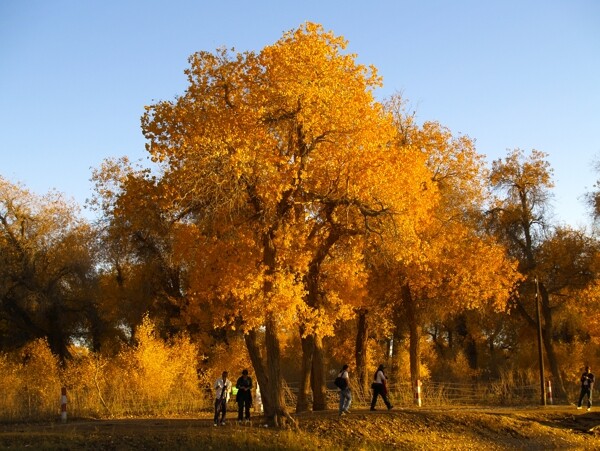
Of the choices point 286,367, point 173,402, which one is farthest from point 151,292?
point 286,367

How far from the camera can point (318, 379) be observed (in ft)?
94.3

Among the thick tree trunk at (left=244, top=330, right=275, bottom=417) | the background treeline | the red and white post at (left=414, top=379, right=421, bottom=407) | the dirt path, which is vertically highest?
the background treeline

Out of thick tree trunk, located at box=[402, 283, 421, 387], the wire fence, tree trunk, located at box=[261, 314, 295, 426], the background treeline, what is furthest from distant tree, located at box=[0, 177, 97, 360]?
tree trunk, located at box=[261, 314, 295, 426]

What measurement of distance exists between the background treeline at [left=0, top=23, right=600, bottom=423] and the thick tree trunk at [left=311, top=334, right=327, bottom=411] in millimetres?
68

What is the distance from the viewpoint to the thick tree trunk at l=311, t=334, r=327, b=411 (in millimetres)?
28312

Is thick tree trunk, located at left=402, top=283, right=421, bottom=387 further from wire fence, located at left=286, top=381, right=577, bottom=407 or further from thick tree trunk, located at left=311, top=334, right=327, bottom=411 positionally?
thick tree trunk, located at left=311, top=334, right=327, bottom=411

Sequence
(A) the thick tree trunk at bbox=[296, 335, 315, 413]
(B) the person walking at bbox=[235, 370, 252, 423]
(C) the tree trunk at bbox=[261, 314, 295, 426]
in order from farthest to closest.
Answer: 1. (A) the thick tree trunk at bbox=[296, 335, 315, 413]
2. (B) the person walking at bbox=[235, 370, 252, 423]
3. (C) the tree trunk at bbox=[261, 314, 295, 426]

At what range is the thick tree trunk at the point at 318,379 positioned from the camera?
2831cm

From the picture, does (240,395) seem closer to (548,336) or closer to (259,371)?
(259,371)

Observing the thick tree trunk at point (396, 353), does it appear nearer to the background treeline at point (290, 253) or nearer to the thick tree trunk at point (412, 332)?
the background treeline at point (290, 253)

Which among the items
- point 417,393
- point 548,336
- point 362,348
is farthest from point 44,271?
point 548,336

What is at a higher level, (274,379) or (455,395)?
(274,379)

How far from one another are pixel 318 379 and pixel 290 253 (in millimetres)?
6806

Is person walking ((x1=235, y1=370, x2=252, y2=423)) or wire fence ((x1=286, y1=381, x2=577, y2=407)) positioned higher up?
person walking ((x1=235, y1=370, x2=252, y2=423))
